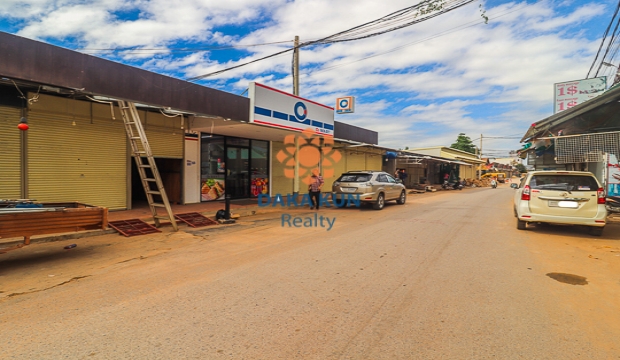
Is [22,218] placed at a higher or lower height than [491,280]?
higher

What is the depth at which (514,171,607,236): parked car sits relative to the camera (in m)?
7.83

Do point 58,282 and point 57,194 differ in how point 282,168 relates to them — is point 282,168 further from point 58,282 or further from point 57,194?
point 58,282

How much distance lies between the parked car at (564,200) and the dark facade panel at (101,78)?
919 cm

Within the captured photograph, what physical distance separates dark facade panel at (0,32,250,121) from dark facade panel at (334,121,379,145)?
26.8 feet

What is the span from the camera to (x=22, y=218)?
505 cm

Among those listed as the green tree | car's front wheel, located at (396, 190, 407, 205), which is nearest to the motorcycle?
car's front wheel, located at (396, 190, 407, 205)

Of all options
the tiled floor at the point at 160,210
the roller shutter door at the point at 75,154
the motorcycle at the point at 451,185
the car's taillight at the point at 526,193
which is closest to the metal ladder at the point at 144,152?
the tiled floor at the point at 160,210

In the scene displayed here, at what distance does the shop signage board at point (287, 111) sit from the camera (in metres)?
11.9

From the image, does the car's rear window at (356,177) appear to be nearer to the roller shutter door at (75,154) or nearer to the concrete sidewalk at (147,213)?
the concrete sidewalk at (147,213)

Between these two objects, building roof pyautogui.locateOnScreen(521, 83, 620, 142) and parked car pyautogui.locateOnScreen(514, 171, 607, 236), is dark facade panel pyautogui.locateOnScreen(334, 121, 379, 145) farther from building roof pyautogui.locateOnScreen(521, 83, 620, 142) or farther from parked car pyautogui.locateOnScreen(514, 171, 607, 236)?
parked car pyautogui.locateOnScreen(514, 171, 607, 236)

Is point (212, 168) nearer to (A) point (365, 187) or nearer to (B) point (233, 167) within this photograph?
(B) point (233, 167)

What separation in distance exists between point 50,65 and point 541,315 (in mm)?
9912

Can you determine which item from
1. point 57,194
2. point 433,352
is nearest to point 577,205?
point 433,352

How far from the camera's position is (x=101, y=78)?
7957 mm
